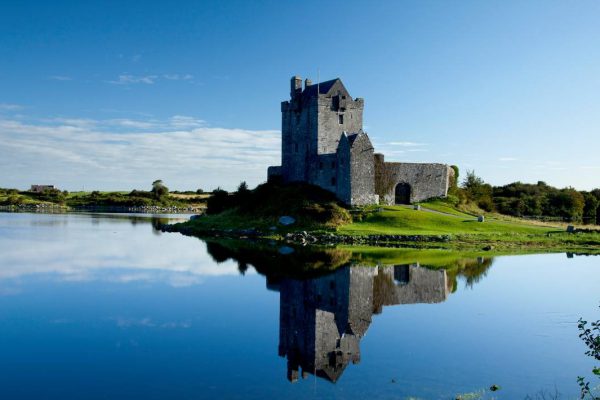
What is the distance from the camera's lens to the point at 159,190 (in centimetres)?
16775

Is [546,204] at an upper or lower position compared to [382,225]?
upper

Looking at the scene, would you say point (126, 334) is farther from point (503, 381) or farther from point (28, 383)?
point (503, 381)

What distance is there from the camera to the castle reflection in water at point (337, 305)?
14.0m

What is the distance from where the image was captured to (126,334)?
15945 millimetres

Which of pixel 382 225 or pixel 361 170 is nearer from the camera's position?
pixel 382 225

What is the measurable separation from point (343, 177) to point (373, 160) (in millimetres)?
3515

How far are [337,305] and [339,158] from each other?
119 feet

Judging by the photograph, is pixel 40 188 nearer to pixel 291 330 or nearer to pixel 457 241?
pixel 457 241

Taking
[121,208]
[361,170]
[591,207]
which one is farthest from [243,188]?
[121,208]

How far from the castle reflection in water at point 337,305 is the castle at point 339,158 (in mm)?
24736

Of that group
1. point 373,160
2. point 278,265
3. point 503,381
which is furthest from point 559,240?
point 503,381

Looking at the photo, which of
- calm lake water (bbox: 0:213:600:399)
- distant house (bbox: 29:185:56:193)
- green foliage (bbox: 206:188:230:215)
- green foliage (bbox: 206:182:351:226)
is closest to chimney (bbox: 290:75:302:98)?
green foliage (bbox: 206:182:351:226)

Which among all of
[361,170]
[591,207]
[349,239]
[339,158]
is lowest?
[349,239]

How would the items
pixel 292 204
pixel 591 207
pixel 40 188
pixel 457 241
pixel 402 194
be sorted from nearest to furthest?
pixel 457 241, pixel 292 204, pixel 402 194, pixel 591 207, pixel 40 188
